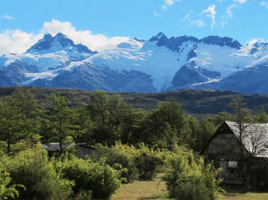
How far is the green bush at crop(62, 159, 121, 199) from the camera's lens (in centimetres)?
1978

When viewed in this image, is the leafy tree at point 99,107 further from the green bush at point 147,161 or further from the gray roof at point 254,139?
the gray roof at point 254,139

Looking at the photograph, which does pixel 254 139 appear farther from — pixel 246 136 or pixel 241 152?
pixel 241 152

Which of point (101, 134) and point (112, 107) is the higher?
point (112, 107)

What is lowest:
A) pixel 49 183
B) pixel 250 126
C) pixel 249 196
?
pixel 249 196

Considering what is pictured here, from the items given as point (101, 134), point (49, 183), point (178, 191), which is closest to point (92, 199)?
point (49, 183)

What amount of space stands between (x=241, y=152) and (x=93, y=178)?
44.7ft

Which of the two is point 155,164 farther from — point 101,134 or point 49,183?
point 101,134

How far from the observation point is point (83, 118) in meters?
71.2

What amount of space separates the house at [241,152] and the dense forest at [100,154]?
67.6 inches

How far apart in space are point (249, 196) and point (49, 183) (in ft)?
50.6

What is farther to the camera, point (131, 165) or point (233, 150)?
point (131, 165)

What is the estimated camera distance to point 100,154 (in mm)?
29453

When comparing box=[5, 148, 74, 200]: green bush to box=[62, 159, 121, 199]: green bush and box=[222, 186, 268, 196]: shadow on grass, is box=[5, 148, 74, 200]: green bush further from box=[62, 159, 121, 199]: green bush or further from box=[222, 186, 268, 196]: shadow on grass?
box=[222, 186, 268, 196]: shadow on grass

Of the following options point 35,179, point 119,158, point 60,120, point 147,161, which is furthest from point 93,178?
point 60,120
